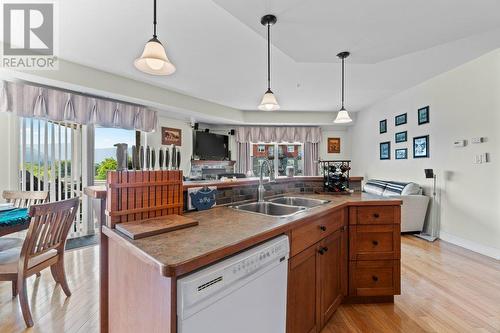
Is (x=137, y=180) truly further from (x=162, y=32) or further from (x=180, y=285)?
(x=162, y=32)

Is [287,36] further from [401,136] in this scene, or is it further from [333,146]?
[333,146]

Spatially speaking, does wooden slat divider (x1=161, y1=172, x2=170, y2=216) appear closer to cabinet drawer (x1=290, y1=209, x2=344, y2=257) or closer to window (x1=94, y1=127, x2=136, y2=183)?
cabinet drawer (x1=290, y1=209, x2=344, y2=257)

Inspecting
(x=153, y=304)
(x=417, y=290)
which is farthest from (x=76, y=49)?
(x=417, y=290)

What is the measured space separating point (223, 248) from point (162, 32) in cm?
241

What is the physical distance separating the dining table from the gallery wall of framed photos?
17.5 ft

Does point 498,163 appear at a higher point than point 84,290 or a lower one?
higher

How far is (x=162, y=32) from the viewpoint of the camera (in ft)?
7.84

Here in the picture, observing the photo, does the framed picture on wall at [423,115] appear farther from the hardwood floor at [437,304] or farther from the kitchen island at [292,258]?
the kitchen island at [292,258]

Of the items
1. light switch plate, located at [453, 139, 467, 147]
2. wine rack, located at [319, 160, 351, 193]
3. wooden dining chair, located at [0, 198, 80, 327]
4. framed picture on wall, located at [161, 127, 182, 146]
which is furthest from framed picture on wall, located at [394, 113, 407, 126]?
wooden dining chair, located at [0, 198, 80, 327]

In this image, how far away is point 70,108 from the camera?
351cm

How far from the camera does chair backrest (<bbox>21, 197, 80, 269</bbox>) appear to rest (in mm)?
1688

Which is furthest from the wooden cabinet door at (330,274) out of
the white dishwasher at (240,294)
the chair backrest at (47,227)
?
the chair backrest at (47,227)

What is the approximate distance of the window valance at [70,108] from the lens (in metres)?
3.03

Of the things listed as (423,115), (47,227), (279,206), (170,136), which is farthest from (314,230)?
(170,136)
